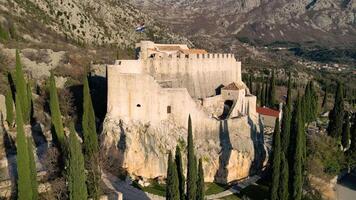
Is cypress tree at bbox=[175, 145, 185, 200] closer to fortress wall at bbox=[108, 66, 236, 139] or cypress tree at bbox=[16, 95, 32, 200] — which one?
fortress wall at bbox=[108, 66, 236, 139]

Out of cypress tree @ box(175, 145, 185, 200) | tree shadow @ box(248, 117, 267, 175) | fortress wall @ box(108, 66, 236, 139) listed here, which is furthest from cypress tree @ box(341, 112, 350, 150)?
cypress tree @ box(175, 145, 185, 200)

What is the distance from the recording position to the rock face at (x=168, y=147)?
4378 centimetres

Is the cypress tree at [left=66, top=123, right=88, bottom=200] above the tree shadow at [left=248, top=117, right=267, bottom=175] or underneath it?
above

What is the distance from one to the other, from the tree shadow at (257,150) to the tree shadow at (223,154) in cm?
412

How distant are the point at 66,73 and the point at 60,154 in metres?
25.9

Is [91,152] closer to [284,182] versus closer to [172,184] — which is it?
[172,184]

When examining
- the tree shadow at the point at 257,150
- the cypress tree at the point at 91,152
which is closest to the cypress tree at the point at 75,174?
the cypress tree at the point at 91,152

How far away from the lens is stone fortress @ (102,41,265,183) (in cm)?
4400

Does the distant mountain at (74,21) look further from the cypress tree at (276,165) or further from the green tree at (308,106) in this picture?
the cypress tree at (276,165)

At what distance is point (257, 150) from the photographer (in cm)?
5188

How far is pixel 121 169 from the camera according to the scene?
140ft

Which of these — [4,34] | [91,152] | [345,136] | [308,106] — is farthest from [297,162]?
[4,34]

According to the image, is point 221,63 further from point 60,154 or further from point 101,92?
point 60,154

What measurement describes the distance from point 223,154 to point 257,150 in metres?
5.76
